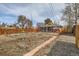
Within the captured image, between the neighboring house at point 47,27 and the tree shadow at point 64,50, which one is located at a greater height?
the neighboring house at point 47,27

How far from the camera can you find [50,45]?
144 centimetres

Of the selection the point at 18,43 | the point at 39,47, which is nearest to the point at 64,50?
the point at 39,47

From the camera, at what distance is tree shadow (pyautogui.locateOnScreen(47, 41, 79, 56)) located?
4.63 feet

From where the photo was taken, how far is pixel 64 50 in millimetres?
1422

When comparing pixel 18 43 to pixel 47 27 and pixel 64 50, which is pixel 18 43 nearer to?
pixel 47 27

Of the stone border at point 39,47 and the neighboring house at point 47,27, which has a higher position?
the neighboring house at point 47,27

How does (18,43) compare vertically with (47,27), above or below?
below

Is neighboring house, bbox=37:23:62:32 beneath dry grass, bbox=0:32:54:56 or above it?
above

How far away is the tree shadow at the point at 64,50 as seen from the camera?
1.41 meters

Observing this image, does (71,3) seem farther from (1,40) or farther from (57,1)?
(1,40)

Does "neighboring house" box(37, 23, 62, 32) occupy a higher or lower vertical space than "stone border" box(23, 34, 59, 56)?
higher

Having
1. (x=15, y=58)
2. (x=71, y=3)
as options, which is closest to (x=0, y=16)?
(x=15, y=58)

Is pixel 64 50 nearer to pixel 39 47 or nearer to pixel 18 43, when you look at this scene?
pixel 39 47

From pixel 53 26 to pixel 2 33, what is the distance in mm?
396
